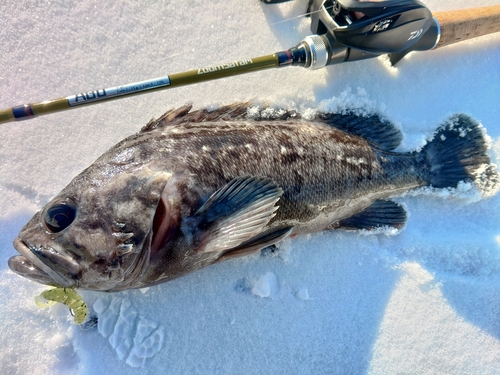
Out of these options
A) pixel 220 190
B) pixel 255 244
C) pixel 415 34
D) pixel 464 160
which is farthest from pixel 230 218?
pixel 464 160

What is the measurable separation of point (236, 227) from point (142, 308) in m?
1.07

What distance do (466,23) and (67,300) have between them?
3513 millimetres

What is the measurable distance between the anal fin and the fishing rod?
1.16 meters

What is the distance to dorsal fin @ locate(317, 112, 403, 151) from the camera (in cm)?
287

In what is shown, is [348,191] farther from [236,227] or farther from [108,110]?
[108,110]

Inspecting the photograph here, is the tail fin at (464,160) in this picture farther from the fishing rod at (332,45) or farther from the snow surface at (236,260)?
the fishing rod at (332,45)

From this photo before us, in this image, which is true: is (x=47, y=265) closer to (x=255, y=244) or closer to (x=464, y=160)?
(x=255, y=244)

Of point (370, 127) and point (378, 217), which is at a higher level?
point (370, 127)

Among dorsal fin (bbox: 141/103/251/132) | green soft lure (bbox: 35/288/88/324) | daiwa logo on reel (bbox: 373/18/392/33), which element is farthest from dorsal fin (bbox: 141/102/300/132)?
green soft lure (bbox: 35/288/88/324)

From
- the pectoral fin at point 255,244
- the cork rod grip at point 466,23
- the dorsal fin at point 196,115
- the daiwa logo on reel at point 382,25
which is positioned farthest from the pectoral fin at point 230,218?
the cork rod grip at point 466,23

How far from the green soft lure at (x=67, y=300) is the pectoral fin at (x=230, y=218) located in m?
0.90

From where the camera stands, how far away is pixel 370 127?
115 inches

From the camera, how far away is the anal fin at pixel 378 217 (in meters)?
2.87

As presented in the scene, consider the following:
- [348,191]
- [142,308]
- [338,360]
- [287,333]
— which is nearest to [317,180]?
[348,191]
